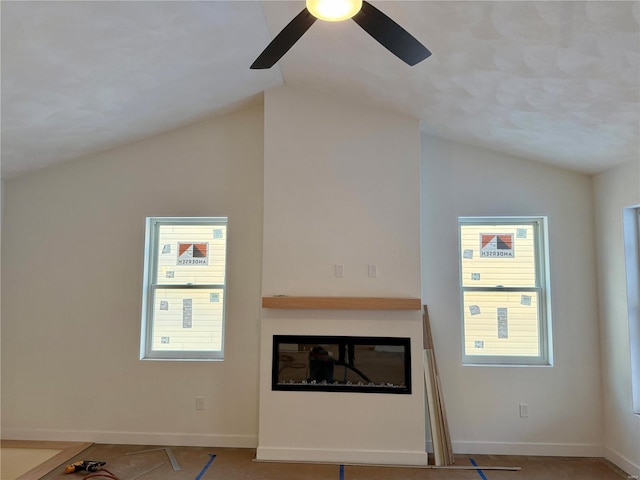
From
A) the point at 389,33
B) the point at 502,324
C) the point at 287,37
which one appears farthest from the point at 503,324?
the point at 287,37

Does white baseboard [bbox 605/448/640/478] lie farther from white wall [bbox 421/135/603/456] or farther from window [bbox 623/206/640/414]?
window [bbox 623/206/640/414]

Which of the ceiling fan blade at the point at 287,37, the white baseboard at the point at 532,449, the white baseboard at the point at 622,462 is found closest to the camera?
the ceiling fan blade at the point at 287,37

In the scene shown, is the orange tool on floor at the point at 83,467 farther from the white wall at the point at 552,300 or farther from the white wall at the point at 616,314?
the white wall at the point at 616,314

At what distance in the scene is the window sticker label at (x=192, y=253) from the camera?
4.01 metres

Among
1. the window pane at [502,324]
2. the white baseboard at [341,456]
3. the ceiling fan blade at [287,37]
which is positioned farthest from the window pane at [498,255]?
the ceiling fan blade at [287,37]

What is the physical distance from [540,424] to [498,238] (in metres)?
1.71

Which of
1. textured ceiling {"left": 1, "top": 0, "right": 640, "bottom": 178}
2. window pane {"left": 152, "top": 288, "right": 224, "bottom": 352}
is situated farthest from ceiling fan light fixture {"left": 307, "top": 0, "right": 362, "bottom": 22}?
window pane {"left": 152, "top": 288, "right": 224, "bottom": 352}

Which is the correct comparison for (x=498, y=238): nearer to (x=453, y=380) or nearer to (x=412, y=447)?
(x=453, y=380)

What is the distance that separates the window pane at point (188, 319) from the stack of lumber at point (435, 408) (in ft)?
6.48

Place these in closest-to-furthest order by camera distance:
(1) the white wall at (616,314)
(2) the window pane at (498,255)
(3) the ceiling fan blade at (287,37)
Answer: (3) the ceiling fan blade at (287,37), (1) the white wall at (616,314), (2) the window pane at (498,255)

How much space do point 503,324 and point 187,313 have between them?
10.1ft

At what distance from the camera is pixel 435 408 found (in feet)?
11.3

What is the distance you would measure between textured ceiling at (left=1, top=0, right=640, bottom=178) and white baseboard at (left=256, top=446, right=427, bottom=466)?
9.30 ft

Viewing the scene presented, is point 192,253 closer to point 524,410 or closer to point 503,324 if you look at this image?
point 503,324
